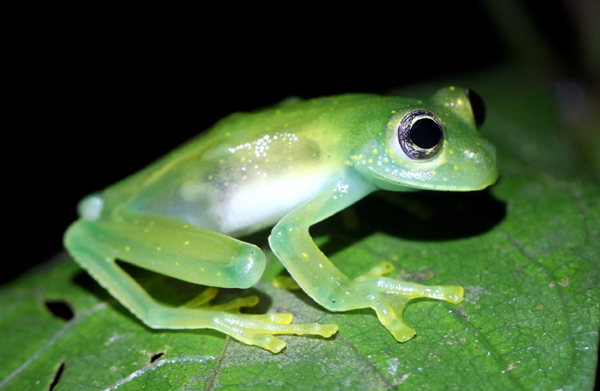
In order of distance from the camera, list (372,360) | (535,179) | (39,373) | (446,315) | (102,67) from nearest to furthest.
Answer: (372,360), (446,315), (39,373), (535,179), (102,67)

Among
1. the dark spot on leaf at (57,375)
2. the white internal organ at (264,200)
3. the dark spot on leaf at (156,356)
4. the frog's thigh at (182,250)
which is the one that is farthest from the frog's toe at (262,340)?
the dark spot on leaf at (57,375)

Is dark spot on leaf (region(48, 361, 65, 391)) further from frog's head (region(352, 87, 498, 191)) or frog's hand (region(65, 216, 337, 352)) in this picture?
frog's head (region(352, 87, 498, 191))

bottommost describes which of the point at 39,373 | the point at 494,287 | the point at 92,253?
the point at 494,287

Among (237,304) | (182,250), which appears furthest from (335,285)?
(182,250)

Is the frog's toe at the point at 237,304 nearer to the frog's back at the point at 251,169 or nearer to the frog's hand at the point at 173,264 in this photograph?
the frog's hand at the point at 173,264

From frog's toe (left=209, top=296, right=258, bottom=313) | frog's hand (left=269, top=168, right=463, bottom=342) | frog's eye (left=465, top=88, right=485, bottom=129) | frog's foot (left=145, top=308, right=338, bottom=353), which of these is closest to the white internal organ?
frog's hand (left=269, top=168, right=463, bottom=342)

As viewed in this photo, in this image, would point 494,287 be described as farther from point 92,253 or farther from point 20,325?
point 20,325

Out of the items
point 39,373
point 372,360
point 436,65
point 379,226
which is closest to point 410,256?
point 379,226
